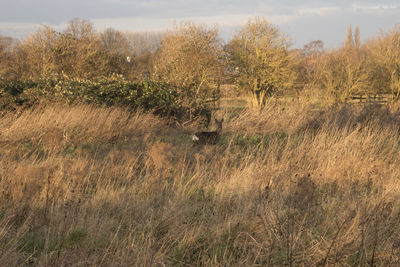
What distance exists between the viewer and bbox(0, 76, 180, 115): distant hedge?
1011 centimetres

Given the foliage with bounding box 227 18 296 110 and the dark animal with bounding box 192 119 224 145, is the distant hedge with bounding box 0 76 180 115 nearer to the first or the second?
the dark animal with bounding box 192 119 224 145

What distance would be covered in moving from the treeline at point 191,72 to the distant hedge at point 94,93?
0.03 metres

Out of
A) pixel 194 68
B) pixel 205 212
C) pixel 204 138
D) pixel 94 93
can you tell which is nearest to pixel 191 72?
pixel 194 68

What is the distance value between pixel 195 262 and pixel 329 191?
2.53m

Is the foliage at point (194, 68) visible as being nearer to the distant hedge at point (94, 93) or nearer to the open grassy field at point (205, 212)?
the distant hedge at point (94, 93)

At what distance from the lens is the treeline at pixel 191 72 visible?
36.3 feet

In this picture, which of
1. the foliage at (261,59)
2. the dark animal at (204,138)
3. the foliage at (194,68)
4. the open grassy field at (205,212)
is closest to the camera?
the open grassy field at (205,212)

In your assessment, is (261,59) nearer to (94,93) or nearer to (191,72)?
(191,72)

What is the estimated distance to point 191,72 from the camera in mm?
14398

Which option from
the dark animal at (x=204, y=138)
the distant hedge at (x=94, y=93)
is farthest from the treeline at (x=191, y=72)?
the dark animal at (x=204, y=138)

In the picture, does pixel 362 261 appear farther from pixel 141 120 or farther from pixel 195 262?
pixel 141 120

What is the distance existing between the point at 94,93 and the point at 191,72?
195 inches

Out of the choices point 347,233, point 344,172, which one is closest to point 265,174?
point 344,172

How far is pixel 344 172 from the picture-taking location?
5172mm
